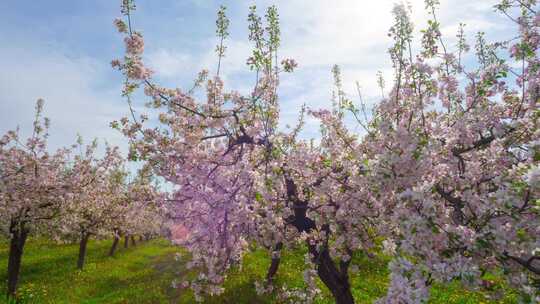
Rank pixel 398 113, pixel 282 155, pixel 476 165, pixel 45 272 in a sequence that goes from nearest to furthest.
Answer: pixel 476 165 < pixel 398 113 < pixel 282 155 < pixel 45 272

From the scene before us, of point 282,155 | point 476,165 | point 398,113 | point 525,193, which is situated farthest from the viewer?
point 282,155

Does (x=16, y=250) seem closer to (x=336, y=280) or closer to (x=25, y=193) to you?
(x=25, y=193)

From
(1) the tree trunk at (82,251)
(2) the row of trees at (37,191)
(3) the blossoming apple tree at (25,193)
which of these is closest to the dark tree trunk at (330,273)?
(2) the row of trees at (37,191)

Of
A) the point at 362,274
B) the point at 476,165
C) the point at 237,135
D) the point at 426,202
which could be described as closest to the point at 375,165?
the point at 426,202

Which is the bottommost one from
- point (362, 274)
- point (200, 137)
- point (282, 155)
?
point (362, 274)

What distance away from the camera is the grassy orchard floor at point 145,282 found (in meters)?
14.3

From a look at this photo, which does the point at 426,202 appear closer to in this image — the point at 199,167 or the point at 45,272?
the point at 199,167

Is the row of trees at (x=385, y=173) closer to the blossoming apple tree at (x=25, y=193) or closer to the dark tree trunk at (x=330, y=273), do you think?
the dark tree trunk at (x=330, y=273)

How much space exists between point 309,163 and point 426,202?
4.63 m

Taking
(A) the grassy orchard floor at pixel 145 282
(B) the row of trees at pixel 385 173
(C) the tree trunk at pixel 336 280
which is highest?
(B) the row of trees at pixel 385 173

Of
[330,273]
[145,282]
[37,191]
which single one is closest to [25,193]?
[37,191]

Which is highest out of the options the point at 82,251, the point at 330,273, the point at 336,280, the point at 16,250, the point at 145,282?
the point at 330,273

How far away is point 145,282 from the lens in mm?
22828

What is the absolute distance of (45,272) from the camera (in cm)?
2670
